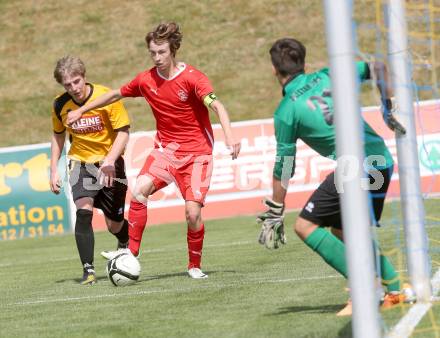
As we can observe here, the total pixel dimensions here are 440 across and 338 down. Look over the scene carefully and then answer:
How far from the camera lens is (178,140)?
32.9 ft

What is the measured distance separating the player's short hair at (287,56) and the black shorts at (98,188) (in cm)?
397

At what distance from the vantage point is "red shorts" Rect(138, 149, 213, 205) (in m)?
9.94

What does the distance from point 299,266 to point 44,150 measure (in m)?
9.12

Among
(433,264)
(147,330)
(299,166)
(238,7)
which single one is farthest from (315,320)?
(238,7)

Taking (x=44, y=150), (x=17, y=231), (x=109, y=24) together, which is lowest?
(x=17, y=231)

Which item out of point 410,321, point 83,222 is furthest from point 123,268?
point 410,321

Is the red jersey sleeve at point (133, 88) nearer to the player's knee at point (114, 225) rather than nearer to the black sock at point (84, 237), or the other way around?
the black sock at point (84, 237)

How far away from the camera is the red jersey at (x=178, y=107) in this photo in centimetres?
985

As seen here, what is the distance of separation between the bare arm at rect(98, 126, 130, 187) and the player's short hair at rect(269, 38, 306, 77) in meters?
3.49

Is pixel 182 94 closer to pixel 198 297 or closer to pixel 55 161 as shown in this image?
pixel 55 161

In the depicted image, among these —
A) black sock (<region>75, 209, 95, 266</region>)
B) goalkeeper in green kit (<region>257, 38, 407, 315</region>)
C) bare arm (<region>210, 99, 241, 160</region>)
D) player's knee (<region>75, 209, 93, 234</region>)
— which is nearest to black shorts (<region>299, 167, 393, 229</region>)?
goalkeeper in green kit (<region>257, 38, 407, 315</region>)

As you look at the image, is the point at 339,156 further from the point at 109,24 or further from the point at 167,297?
the point at 109,24

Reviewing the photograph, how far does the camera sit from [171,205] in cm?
1858

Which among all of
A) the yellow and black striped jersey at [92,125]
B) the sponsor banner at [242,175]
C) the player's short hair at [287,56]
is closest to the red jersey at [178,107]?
the yellow and black striped jersey at [92,125]
